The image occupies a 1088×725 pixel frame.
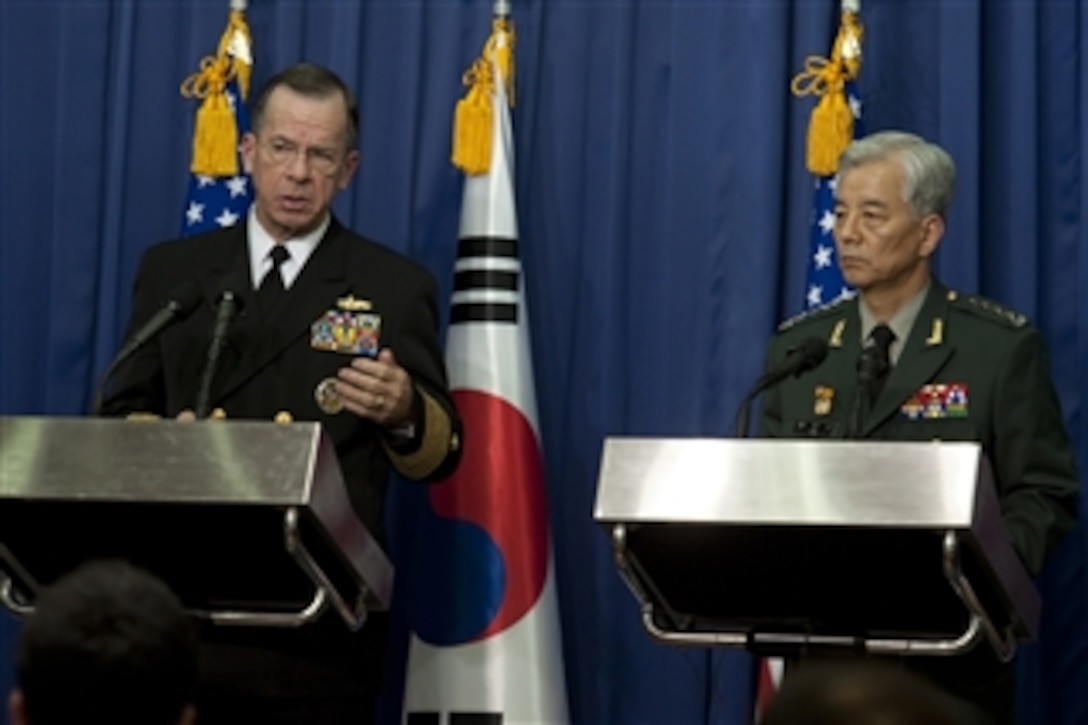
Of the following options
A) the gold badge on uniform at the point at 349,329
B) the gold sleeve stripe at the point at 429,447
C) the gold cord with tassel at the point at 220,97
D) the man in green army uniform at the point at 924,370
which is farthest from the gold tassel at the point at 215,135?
the man in green army uniform at the point at 924,370

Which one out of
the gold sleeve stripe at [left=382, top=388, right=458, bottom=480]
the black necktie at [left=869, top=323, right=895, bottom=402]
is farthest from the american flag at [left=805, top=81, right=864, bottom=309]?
the gold sleeve stripe at [left=382, top=388, right=458, bottom=480]

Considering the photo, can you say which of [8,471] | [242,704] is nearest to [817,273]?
[242,704]

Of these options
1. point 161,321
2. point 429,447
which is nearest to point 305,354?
point 429,447

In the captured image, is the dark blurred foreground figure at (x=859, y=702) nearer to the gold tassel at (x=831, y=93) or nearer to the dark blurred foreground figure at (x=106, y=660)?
the dark blurred foreground figure at (x=106, y=660)

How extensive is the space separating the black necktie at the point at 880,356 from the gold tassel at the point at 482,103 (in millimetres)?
1450

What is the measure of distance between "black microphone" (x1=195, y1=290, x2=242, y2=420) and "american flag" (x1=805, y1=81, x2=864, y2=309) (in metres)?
1.62

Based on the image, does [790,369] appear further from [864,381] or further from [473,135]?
[473,135]

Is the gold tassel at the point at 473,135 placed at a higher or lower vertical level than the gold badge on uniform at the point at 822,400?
higher

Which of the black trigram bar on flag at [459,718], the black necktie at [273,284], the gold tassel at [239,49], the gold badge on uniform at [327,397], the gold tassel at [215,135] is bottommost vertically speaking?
the black trigram bar on flag at [459,718]

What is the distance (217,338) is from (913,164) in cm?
151

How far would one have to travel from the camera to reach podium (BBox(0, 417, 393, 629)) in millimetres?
3576

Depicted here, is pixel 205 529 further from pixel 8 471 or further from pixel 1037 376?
pixel 1037 376

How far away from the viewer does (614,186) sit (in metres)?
5.71

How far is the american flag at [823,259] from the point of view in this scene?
5.30 metres
